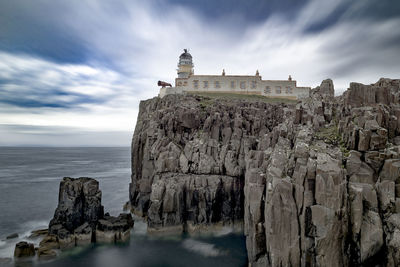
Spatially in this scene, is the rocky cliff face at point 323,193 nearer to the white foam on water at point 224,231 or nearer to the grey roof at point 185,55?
the white foam on water at point 224,231

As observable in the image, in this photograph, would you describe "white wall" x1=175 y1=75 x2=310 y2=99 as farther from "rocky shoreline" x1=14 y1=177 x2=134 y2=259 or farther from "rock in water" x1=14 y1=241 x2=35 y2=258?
"rock in water" x1=14 y1=241 x2=35 y2=258

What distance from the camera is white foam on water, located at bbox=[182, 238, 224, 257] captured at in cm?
3362

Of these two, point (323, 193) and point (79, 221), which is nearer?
point (323, 193)

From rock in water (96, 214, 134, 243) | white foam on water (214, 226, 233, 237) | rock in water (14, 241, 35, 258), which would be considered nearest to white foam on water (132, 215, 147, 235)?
rock in water (96, 214, 134, 243)

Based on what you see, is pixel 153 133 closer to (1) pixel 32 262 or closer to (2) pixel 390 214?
(1) pixel 32 262

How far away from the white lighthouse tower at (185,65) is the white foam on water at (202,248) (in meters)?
54.3

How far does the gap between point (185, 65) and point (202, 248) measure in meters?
58.3

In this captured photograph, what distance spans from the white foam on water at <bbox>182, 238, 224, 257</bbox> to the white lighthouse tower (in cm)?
5426

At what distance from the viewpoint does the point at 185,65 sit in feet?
267

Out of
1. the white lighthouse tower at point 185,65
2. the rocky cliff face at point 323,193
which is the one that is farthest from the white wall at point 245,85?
the rocky cliff face at point 323,193

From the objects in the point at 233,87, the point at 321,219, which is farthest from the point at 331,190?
the point at 233,87

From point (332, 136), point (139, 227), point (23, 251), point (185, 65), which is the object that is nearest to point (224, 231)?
point (139, 227)

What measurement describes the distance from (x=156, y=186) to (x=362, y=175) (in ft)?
90.9

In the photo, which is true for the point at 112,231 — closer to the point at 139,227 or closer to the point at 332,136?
the point at 139,227
